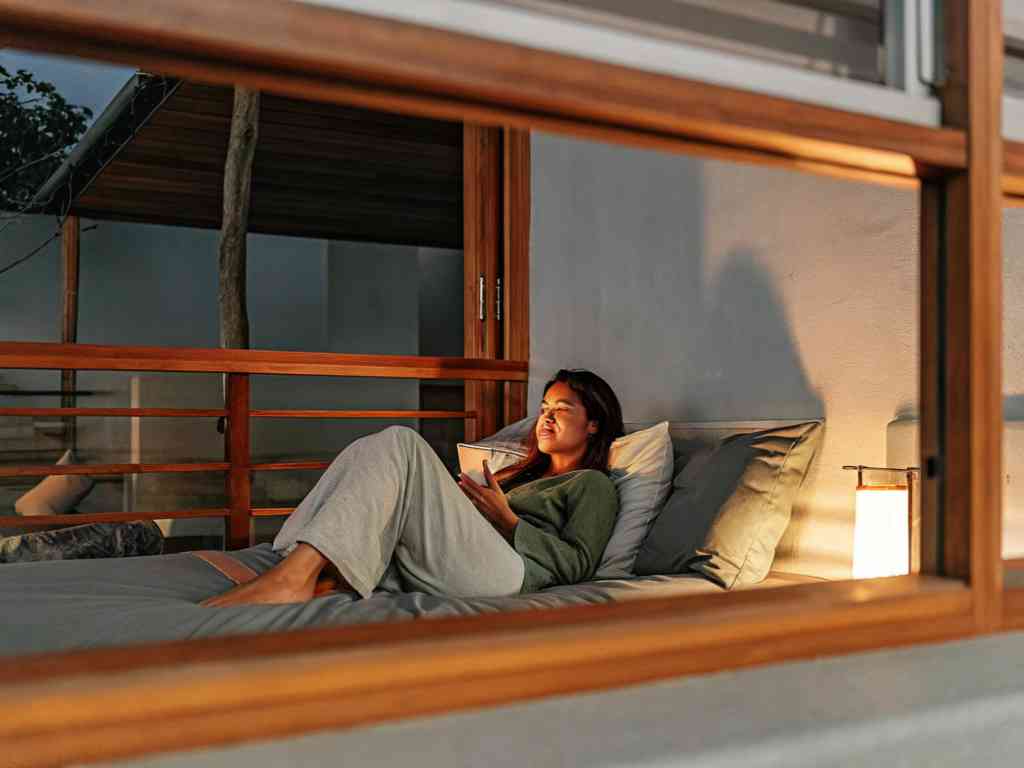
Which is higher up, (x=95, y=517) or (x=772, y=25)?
(x=772, y=25)

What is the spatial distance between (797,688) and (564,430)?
6.84 ft

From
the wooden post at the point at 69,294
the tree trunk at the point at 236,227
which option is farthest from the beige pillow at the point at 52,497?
the tree trunk at the point at 236,227

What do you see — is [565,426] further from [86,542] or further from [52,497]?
[52,497]

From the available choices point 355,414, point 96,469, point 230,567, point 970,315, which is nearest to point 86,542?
point 96,469

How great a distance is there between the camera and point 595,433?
9.93ft

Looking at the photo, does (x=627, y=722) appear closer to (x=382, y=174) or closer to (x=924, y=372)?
(x=924, y=372)

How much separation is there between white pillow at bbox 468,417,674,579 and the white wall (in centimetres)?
28

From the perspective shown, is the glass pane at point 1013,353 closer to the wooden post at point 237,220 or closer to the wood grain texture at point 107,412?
the wood grain texture at point 107,412

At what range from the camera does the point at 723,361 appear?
2980 millimetres

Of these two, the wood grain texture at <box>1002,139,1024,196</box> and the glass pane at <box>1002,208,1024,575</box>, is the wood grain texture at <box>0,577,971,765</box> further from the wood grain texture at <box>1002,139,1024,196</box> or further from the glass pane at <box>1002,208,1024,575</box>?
the glass pane at <box>1002,208,1024,575</box>

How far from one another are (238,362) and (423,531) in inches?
56.1

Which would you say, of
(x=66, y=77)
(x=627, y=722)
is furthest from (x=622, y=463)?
(x=66, y=77)

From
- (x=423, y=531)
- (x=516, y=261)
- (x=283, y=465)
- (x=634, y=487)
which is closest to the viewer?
(x=423, y=531)

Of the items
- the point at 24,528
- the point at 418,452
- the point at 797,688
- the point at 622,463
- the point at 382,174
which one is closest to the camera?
the point at 797,688
